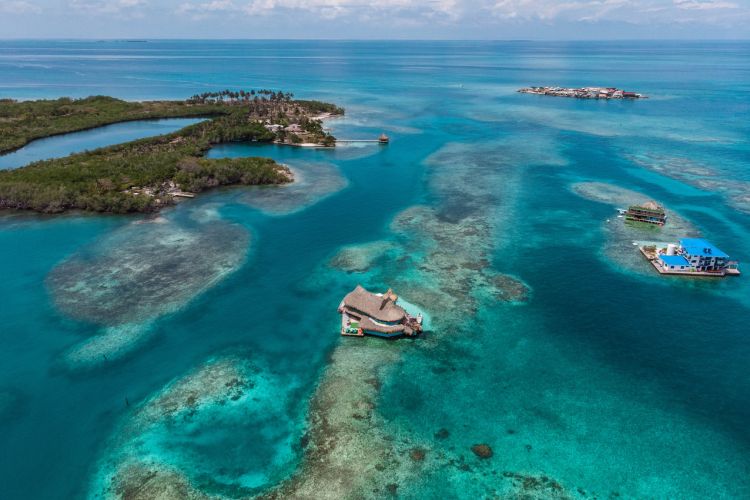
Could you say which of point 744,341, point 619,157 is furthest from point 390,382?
point 619,157

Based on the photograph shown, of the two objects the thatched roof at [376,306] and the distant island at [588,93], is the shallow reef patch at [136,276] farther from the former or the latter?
the distant island at [588,93]

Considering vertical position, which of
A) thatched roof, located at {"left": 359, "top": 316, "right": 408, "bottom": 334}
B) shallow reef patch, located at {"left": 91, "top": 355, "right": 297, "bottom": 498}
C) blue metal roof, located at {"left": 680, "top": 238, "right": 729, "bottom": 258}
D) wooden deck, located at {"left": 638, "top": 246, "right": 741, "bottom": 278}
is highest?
blue metal roof, located at {"left": 680, "top": 238, "right": 729, "bottom": 258}

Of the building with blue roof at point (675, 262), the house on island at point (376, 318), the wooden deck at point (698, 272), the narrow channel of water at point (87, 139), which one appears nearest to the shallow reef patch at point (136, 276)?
the house on island at point (376, 318)

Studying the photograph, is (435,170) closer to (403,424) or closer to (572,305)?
(572,305)

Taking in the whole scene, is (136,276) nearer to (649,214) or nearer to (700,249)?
(700,249)

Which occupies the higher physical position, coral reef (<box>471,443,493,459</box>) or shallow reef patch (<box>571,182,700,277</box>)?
shallow reef patch (<box>571,182,700,277</box>)

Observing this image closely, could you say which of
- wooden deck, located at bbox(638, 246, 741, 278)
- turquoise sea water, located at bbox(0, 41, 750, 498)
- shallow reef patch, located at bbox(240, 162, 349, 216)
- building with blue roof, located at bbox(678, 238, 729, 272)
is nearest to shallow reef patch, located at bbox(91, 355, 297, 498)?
turquoise sea water, located at bbox(0, 41, 750, 498)

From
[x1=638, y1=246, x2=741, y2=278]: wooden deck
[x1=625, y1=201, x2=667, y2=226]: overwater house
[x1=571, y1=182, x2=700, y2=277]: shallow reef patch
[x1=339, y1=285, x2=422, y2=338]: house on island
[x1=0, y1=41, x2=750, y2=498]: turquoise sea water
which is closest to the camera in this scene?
[x1=0, y1=41, x2=750, y2=498]: turquoise sea water

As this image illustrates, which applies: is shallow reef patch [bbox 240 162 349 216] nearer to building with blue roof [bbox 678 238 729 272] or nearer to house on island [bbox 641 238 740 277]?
house on island [bbox 641 238 740 277]
